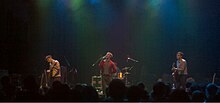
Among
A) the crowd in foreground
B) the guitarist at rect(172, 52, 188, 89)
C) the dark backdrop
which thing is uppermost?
the dark backdrop

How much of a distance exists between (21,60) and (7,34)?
1.51m

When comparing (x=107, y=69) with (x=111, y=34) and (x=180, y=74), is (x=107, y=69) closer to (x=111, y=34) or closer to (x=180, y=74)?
(x=180, y=74)

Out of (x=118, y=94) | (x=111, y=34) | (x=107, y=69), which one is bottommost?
(x=118, y=94)

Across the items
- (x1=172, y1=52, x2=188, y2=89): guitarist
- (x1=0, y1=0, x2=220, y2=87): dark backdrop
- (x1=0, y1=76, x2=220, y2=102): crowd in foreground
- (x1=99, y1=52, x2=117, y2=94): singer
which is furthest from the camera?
(x1=0, y1=0, x2=220, y2=87): dark backdrop

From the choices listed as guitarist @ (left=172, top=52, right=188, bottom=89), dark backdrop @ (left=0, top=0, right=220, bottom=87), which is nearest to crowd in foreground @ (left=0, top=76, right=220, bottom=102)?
guitarist @ (left=172, top=52, right=188, bottom=89)

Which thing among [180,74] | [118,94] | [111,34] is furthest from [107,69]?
[118,94]

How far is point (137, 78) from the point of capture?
20.1 metres

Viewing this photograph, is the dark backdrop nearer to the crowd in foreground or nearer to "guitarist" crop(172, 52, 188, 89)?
"guitarist" crop(172, 52, 188, 89)

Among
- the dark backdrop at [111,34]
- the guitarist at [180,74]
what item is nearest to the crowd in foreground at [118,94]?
the guitarist at [180,74]

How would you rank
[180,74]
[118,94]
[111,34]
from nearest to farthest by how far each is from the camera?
[118,94] → [180,74] → [111,34]

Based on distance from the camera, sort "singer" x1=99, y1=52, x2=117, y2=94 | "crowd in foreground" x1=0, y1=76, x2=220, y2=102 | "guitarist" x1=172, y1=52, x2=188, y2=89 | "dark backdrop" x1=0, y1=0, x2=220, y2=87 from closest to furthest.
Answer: "crowd in foreground" x1=0, y1=76, x2=220, y2=102, "guitarist" x1=172, y1=52, x2=188, y2=89, "singer" x1=99, y1=52, x2=117, y2=94, "dark backdrop" x1=0, y1=0, x2=220, y2=87

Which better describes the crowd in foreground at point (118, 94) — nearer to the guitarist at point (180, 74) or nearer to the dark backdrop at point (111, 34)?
the guitarist at point (180, 74)

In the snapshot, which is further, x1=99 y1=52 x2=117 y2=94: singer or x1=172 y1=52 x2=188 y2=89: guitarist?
x1=99 y1=52 x2=117 y2=94: singer

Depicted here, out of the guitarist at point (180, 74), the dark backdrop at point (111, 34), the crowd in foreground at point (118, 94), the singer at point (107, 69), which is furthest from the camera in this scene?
the dark backdrop at point (111, 34)
